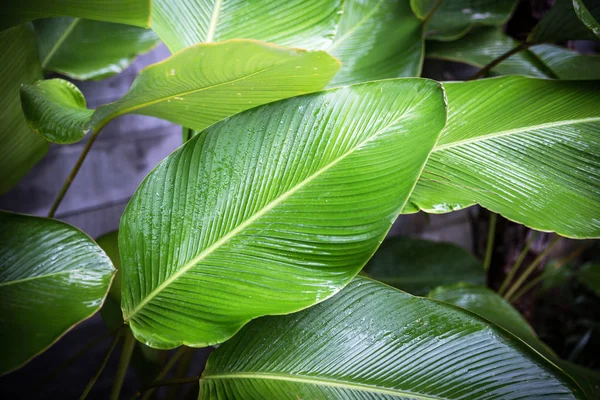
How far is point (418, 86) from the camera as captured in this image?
48 cm

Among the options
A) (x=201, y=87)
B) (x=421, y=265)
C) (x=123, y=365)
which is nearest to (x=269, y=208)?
(x=201, y=87)

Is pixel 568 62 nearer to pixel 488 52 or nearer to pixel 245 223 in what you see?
pixel 488 52

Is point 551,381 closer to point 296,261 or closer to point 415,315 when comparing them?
point 415,315

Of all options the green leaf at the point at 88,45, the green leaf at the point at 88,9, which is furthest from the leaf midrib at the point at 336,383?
the green leaf at the point at 88,45

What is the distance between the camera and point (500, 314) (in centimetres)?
77

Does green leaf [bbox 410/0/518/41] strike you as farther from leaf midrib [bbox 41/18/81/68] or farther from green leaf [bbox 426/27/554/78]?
leaf midrib [bbox 41/18/81/68]

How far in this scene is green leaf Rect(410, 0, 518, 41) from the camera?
0.89 meters

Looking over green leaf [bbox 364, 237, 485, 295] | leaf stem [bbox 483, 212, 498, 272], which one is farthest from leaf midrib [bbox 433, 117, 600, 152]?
leaf stem [bbox 483, 212, 498, 272]

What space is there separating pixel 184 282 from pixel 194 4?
1.32 feet

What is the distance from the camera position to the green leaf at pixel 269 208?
0.47 meters

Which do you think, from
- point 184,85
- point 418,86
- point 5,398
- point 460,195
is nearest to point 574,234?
point 460,195

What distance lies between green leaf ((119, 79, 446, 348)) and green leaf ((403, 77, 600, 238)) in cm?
12

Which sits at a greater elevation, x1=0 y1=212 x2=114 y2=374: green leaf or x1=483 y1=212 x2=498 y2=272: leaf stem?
x1=0 y1=212 x2=114 y2=374: green leaf

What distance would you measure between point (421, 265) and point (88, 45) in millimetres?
849
